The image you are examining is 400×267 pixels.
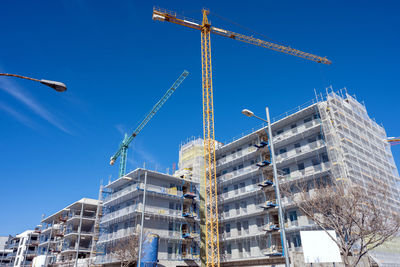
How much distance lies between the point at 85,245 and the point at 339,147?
178ft

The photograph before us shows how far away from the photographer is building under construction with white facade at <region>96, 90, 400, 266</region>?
38.0 meters

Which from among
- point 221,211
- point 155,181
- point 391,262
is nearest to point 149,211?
point 155,181

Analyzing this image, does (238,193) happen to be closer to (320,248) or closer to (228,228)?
(228,228)

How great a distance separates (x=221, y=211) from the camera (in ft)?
164

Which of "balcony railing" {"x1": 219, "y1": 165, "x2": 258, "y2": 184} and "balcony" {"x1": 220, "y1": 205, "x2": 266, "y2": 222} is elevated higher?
"balcony railing" {"x1": 219, "y1": 165, "x2": 258, "y2": 184}

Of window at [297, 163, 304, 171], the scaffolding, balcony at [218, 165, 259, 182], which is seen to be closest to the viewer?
the scaffolding

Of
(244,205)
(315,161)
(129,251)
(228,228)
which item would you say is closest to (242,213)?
(244,205)

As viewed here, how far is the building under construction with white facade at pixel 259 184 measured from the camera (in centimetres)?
3800

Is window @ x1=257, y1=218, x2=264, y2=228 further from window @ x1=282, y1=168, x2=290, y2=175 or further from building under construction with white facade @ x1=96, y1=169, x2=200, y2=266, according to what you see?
building under construction with white facade @ x1=96, y1=169, x2=200, y2=266

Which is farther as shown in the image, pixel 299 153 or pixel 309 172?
pixel 299 153

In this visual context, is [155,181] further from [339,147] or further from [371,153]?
[371,153]

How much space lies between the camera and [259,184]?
42844mm

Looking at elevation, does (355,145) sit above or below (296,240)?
above

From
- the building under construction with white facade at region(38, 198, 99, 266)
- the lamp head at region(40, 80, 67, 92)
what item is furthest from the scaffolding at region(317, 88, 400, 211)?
the building under construction with white facade at region(38, 198, 99, 266)
